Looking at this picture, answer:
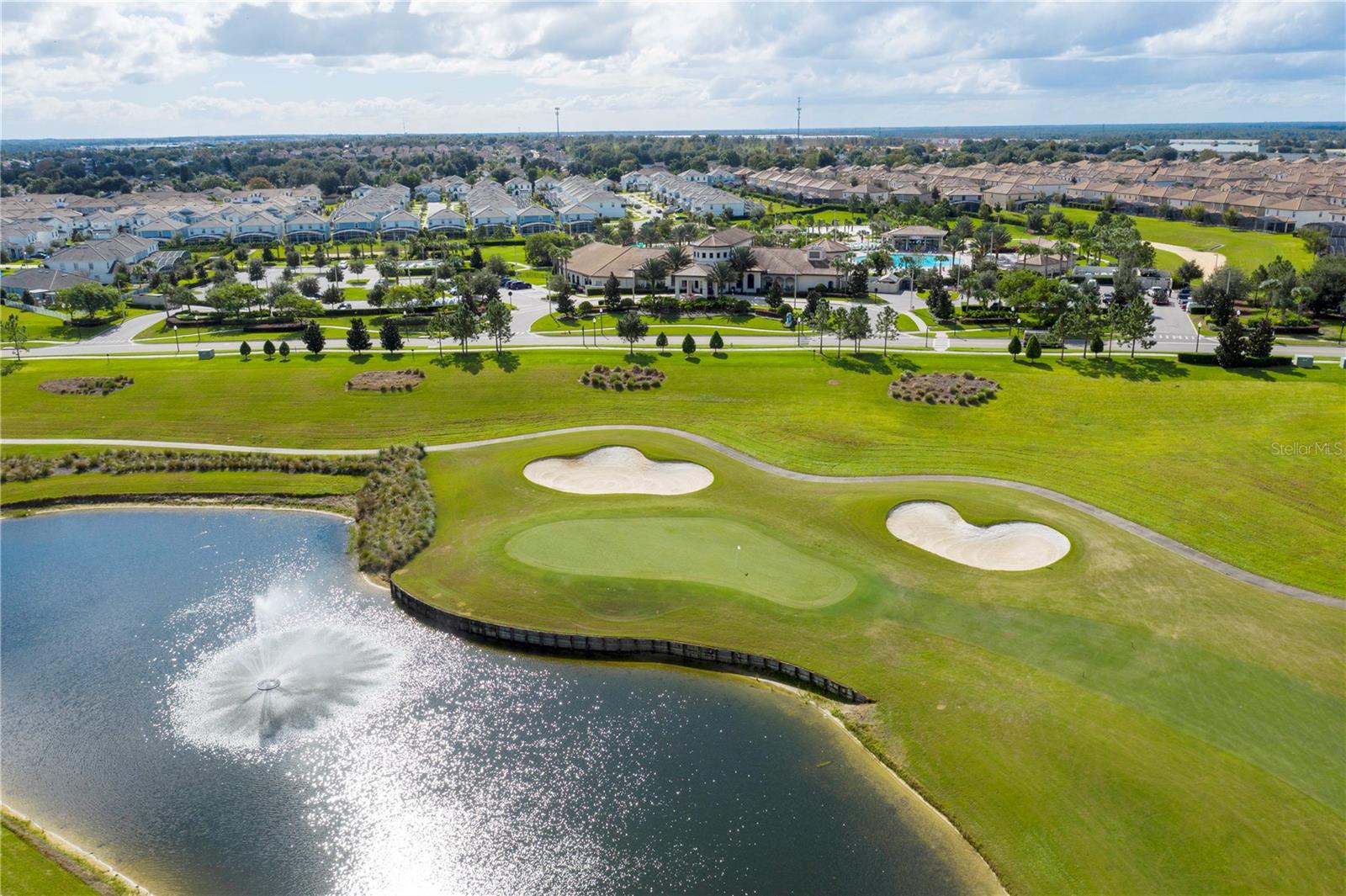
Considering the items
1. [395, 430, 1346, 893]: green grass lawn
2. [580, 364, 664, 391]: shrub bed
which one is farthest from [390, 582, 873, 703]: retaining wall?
[580, 364, 664, 391]: shrub bed

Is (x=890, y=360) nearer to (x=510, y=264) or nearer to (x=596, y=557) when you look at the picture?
(x=596, y=557)

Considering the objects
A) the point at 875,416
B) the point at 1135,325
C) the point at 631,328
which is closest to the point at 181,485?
the point at 631,328

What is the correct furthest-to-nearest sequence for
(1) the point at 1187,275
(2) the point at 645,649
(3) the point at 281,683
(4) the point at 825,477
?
(1) the point at 1187,275 → (4) the point at 825,477 → (2) the point at 645,649 → (3) the point at 281,683

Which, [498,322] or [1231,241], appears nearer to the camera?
[498,322]

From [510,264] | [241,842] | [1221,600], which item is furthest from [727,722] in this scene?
[510,264]

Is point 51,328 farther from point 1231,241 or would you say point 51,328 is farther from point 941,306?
point 1231,241

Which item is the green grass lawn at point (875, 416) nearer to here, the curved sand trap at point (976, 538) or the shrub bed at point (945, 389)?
the shrub bed at point (945, 389)
